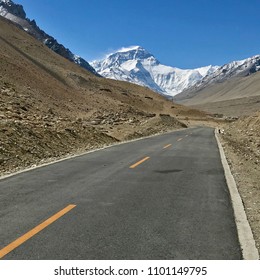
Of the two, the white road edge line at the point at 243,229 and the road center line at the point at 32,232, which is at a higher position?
the white road edge line at the point at 243,229

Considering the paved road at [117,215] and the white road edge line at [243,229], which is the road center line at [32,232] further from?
the white road edge line at [243,229]

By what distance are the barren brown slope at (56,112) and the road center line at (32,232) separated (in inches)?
260

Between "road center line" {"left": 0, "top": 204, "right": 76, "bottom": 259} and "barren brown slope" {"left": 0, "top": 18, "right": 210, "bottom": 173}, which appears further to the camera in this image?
"barren brown slope" {"left": 0, "top": 18, "right": 210, "bottom": 173}

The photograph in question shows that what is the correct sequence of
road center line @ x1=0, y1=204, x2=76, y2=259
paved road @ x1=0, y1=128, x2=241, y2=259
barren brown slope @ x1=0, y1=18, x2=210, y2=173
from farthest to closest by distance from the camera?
barren brown slope @ x1=0, y1=18, x2=210, y2=173
paved road @ x1=0, y1=128, x2=241, y2=259
road center line @ x1=0, y1=204, x2=76, y2=259

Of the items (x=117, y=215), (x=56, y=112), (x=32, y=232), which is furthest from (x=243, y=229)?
(x=56, y=112)

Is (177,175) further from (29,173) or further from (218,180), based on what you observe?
(29,173)

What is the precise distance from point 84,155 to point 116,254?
1171 cm

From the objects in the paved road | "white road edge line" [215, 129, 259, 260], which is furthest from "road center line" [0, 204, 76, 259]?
"white road edge line" [215, 129, 259, 260]

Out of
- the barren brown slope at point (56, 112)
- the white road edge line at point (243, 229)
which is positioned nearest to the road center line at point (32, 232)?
the white road edge line at point (243, 229)

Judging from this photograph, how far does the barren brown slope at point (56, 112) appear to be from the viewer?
17875 millimetres

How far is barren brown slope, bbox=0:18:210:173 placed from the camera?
58.6 ft

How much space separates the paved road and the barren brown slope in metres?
4.51

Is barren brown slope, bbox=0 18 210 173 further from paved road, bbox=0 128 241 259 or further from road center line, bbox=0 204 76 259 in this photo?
road center line, bbox=0 204 76 259

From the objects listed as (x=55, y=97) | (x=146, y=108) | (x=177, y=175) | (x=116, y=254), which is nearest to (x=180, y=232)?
(x=116, y=254)
